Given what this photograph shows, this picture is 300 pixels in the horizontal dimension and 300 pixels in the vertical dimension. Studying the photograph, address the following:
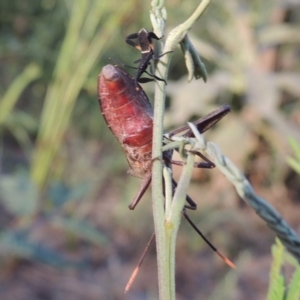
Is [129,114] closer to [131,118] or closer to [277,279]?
[131,118]

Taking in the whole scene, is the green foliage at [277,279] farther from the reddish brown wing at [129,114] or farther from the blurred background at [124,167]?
the blurred background at [124,167]

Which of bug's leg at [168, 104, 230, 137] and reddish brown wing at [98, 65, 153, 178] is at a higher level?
reddish brown wing at [98, 65, 153, 178]

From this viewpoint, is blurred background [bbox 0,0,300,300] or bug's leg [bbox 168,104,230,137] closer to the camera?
bug's leg [bbox 168,104,230,137]

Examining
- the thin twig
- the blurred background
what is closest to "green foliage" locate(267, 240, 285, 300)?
the thin twig

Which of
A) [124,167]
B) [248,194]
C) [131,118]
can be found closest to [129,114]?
[131,118]

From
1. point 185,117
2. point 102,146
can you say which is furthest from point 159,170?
point 102,146

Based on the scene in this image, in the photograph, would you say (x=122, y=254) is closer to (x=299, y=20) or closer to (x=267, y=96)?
(x=267, y=96)

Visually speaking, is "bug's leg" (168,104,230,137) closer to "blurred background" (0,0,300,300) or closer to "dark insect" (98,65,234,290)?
"dark insect" (98,65,234,290)

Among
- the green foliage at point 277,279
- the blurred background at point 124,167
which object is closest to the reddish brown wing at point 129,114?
the green foliage at point 277,279
